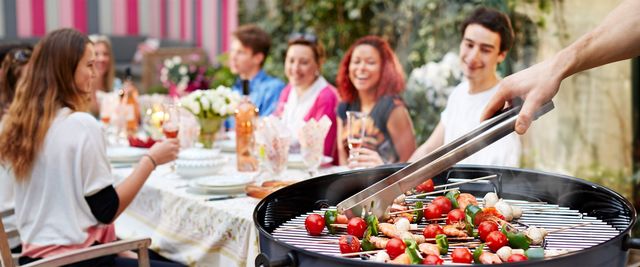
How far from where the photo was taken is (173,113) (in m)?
2.87

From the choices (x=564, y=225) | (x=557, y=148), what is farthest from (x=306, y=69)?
(x=564, y=225)

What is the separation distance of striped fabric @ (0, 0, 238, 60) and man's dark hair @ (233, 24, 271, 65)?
4.53m

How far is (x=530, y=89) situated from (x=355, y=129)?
3.72 ft

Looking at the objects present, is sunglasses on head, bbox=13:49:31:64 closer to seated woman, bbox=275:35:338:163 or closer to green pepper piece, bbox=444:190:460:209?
seated woman, bbox=275:35:338:163

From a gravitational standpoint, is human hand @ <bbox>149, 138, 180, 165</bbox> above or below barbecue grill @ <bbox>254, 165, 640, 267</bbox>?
above

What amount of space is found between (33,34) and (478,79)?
916cm

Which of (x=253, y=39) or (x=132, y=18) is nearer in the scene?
(x=253, y=39)

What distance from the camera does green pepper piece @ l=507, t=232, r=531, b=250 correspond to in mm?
1533

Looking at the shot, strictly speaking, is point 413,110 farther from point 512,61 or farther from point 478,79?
point 478,79

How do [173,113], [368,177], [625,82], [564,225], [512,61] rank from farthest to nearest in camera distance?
[512,61] < [625,82] < [173,113] < [368,177] < [564,225]

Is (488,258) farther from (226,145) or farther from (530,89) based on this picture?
(226,145)

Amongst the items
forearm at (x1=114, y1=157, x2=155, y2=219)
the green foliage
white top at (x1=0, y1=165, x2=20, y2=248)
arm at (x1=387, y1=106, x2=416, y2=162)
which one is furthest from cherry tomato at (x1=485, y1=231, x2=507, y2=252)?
the green foliage

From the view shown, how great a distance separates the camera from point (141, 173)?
100 inches

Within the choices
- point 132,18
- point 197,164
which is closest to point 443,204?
point 197,164
